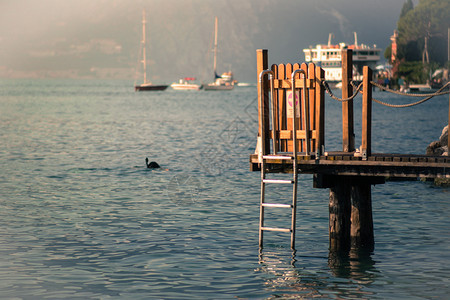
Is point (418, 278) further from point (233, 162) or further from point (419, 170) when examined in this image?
point (233, 162)

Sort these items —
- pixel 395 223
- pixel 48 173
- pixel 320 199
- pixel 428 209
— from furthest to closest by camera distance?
pixel 48 173
pixel 320 199
pixel 428 209
pixel 395 223

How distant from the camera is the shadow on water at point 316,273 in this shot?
13.8 m

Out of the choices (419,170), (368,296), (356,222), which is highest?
(419,170)

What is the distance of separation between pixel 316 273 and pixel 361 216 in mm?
1835

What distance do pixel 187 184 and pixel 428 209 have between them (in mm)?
11033

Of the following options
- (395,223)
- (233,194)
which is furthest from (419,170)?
(233,194)

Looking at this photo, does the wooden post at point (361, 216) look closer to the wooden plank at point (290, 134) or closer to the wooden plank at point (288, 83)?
the wooden plank at point (290, 134)

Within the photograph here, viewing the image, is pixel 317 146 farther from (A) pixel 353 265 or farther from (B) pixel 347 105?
(A) pixel 353 265

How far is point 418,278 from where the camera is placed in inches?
Result: 582

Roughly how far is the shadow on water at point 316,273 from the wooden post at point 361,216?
0.29 m

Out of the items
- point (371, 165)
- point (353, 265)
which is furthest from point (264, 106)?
point (353, 265)

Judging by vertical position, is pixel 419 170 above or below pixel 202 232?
above

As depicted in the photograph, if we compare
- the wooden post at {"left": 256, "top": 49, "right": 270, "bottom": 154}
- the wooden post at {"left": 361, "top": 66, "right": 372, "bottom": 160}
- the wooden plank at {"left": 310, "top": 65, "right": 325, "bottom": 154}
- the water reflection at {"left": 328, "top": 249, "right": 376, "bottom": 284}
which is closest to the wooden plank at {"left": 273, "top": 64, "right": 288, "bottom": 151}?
the wooden post at {"left": 256, "top": 49, "right": 270, "bottom": 154}

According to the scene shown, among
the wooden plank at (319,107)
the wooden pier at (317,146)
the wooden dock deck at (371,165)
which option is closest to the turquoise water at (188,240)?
the wooden pier at (317,146)
